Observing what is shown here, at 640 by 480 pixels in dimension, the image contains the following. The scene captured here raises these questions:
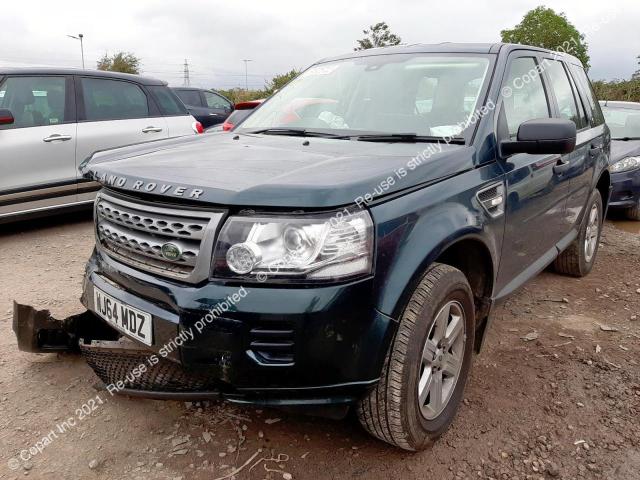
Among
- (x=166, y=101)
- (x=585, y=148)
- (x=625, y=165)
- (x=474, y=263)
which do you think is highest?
(x=166, y=101)

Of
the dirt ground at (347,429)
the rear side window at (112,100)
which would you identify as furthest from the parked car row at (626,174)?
the rear side window at (112,100)

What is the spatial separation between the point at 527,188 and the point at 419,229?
1.10m

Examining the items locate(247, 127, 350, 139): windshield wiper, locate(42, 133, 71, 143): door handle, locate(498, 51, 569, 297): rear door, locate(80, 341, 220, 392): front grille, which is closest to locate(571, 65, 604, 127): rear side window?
locate(498, 51, 569, 297): rear door

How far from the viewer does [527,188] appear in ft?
8.86

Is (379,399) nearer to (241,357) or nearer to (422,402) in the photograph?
(422,402)

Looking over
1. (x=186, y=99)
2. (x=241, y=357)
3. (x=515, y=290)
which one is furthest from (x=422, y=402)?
(x=186, y=99)

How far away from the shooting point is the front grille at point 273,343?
168 cm

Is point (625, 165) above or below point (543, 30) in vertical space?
below

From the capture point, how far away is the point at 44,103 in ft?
16.7

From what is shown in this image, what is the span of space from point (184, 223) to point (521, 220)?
1751 millimetres

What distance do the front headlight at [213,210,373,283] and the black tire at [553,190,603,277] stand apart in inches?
117

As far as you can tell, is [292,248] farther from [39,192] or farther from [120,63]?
[120,63]

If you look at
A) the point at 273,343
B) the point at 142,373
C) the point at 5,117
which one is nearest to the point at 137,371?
the point at 142,373

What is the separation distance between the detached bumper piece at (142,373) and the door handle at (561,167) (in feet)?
7.78
